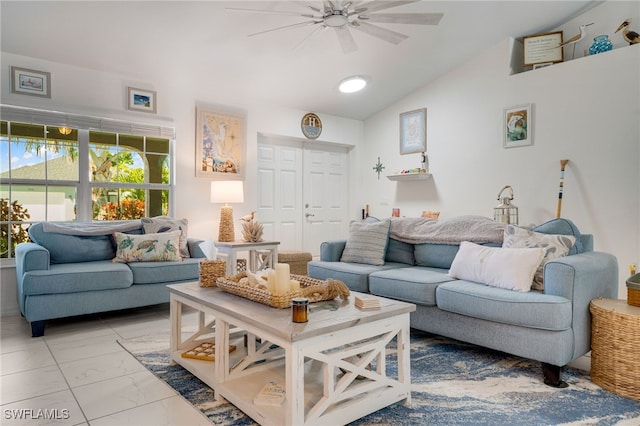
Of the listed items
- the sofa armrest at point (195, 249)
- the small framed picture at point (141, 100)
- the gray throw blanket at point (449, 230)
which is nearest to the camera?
the gray throw blanket at point (449, 230)

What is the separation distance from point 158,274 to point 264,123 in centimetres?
252

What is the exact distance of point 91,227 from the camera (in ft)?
12.3

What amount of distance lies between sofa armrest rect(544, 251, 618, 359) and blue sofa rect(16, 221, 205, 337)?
2865 mm

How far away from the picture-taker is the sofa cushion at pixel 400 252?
3.62 metres

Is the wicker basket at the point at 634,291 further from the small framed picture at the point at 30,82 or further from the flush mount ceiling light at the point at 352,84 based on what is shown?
the small framed picture at the point at 30,82

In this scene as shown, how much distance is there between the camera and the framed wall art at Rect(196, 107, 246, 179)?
470 centimetres

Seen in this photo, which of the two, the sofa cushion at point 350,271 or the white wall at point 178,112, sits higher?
the white wall at point 178,112

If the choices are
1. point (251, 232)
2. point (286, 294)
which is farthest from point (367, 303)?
point (251, 232)

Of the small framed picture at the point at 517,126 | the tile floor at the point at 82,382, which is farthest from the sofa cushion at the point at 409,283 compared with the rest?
the small framed picture at the point at 517,126

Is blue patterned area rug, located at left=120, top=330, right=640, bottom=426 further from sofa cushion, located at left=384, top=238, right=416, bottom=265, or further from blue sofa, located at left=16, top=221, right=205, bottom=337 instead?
sofa cushion, located at left=384, top=238, right=416, bottom=265

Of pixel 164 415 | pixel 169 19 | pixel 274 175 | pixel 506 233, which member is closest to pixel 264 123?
pixel 274 175

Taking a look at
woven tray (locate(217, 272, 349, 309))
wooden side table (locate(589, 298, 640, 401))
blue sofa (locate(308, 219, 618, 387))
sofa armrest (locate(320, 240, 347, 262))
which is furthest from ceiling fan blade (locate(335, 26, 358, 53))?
wooden side table (locate(589, 298, 640, 401))

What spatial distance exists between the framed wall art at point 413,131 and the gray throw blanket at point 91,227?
3613 mm

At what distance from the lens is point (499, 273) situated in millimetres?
2510
